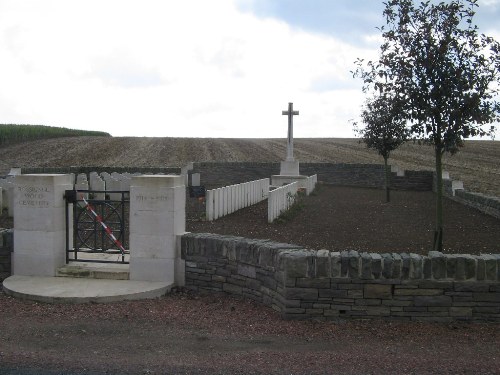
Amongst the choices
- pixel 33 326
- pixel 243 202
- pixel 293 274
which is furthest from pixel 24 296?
pixel 243 202

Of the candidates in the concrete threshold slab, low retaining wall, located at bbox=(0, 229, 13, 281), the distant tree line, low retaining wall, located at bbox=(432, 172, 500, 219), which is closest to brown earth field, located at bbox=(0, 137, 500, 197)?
the distant tree line

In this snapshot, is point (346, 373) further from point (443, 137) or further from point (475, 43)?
point (475, 43)

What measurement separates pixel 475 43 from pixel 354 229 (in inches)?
179

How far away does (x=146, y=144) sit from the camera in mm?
47125

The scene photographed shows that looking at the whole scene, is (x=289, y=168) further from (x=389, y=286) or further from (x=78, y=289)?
(x=389, y=286)

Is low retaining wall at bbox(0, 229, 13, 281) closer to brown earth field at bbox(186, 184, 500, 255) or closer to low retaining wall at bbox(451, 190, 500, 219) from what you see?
brown earth field at bbox(186, 184, 500, 255)

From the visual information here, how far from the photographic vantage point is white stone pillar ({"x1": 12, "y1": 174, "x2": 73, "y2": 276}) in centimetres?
773

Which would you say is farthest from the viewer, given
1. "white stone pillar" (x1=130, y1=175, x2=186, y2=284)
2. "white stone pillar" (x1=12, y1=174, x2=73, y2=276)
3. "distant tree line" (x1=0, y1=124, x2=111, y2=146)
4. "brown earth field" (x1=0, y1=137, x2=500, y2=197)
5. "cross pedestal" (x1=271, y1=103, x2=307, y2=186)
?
"distant tree line" (x1=0, y1=124, x2=111, y2=146)

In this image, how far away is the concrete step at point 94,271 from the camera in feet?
25.0

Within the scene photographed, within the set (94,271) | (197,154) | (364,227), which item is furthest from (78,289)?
(197,154)

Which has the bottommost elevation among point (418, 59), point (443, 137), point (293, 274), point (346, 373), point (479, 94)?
point (346, 373)

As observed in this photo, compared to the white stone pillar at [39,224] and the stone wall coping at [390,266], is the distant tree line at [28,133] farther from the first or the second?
the stone wall coping at [390,266]

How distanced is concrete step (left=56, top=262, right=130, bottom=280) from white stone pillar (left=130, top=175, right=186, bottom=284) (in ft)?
0.64

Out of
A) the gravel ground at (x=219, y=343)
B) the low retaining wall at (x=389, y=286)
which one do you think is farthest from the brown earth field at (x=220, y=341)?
the low retaining wall at (x=389, y=286)
